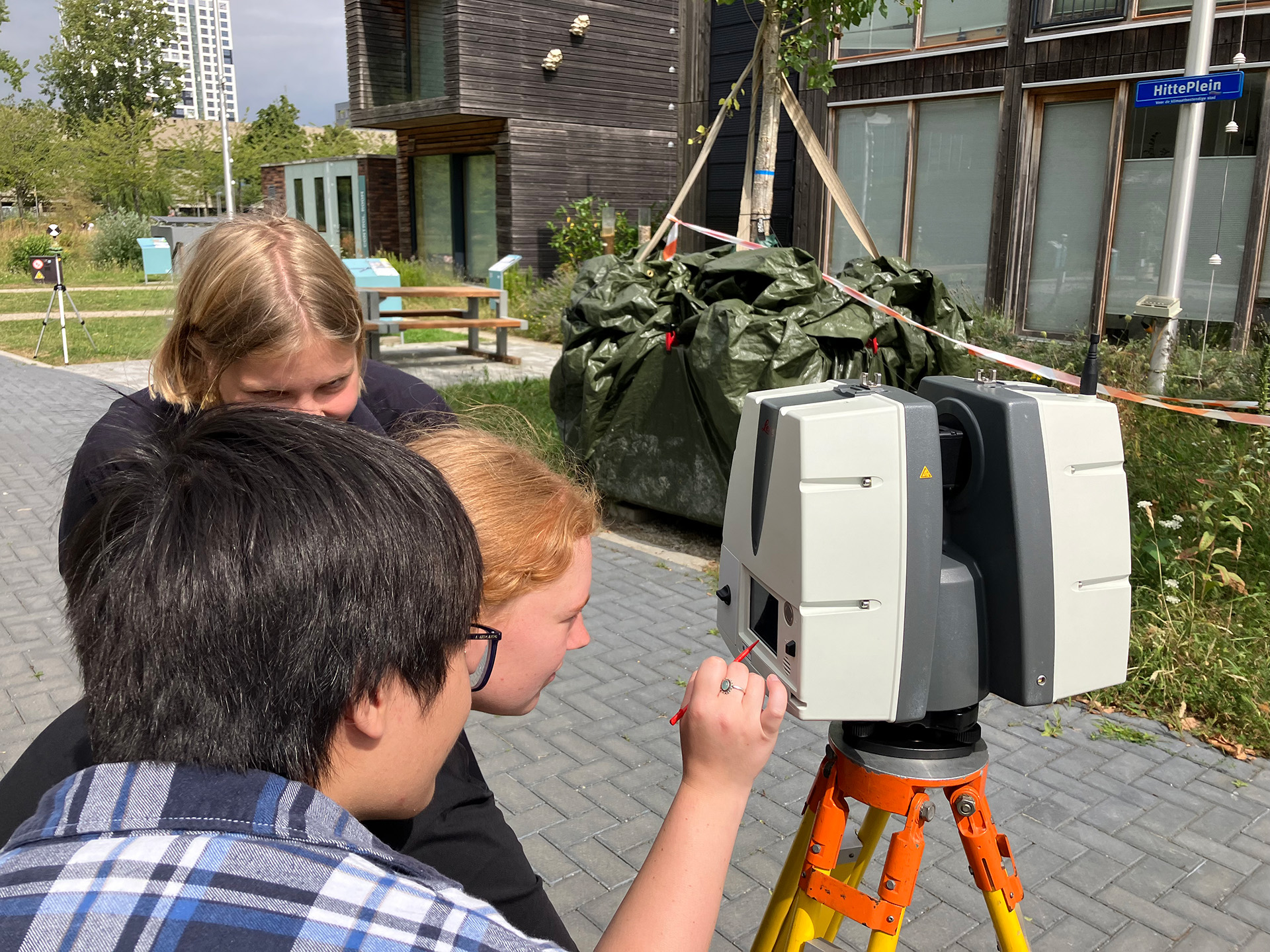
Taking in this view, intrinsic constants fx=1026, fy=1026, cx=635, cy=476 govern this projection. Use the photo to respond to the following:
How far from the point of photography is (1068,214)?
9.35 meters

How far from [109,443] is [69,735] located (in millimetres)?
774

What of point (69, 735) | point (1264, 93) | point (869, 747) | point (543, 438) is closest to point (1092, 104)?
point (1264, 93)

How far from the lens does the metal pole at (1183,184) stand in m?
5.47

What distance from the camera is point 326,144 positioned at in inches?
1708

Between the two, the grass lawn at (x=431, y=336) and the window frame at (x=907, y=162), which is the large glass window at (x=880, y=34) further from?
the grass lawn at (x=431, y=336)

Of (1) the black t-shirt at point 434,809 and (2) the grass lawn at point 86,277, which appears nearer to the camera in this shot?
(1) the black t-shirt at point 434,809

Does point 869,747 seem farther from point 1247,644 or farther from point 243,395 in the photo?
point 1247,644

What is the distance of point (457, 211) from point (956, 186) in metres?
11.4

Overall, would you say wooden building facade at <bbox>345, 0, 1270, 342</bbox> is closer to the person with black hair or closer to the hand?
the hand

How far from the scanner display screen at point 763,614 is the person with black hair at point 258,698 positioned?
0.81 metres

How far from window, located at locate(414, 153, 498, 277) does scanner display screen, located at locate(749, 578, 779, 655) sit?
17.1m

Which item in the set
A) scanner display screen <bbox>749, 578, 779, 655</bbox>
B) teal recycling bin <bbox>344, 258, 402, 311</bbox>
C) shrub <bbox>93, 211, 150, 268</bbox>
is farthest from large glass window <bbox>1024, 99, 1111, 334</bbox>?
shrub <bbox>93, 211, 150, 268</bbox>

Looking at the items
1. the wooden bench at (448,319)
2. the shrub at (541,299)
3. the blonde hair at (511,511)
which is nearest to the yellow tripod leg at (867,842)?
the blonde hair at (511,511)

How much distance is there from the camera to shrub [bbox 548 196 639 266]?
1650 centimetres
